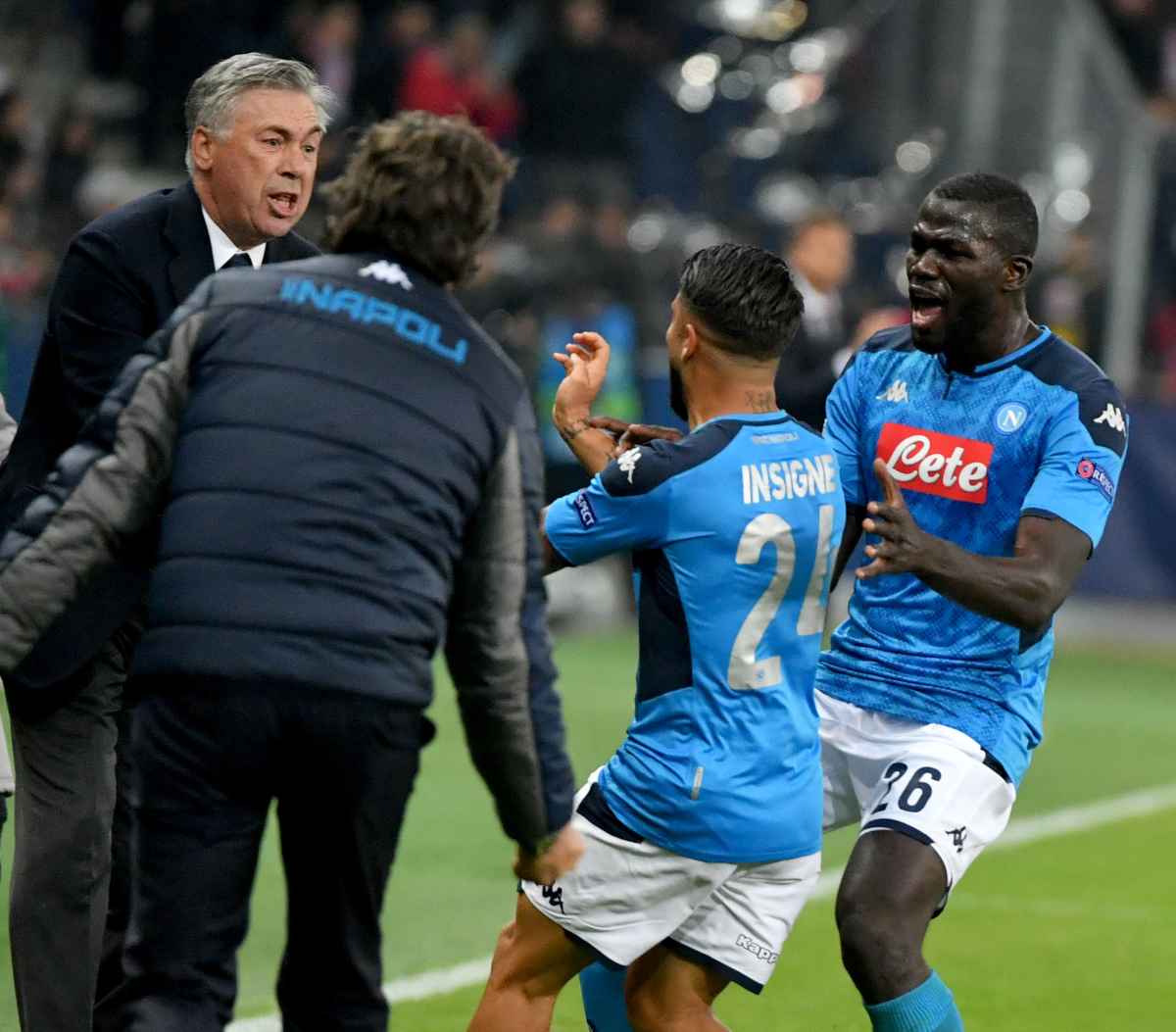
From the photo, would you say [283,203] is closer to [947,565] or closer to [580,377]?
[580,377]

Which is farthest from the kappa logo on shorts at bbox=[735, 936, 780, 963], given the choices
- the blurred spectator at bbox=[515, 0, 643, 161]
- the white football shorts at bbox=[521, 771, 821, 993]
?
the blurred spectator at bbox=[515, 0, 643, 161]

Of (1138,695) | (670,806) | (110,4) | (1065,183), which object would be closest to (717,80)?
(1065,183)

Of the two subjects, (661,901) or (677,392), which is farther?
(677,392)

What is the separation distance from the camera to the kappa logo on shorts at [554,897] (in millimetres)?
4250

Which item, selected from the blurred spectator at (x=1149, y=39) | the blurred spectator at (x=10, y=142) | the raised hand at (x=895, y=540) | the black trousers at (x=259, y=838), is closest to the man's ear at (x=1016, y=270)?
the raised hand at (x=895, y=540)

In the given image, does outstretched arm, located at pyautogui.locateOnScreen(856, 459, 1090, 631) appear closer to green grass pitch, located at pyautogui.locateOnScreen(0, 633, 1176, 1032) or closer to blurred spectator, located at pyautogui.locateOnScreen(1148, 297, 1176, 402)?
green grass pitch, located at pyautogui.locateOnScreen(0, 633, 1176, 1032)

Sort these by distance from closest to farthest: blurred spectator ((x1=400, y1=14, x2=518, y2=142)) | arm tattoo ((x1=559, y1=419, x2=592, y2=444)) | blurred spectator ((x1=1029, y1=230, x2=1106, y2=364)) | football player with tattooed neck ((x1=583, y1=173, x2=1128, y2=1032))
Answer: football player with tattooed neck ((x1=583, y1=173, x2=1128, y2=1032)), arm tattoo ((x1=559, y1=419, x2=592, y2=444)), blurred spectator ((x1=400, y1=14, x2=518, y2=142)), blurred spectator ((x1=1029, y1=230, x2=1106, y2=364))

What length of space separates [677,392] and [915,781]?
1051 mm

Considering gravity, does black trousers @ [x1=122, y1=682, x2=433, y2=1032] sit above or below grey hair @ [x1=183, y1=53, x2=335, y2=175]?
below

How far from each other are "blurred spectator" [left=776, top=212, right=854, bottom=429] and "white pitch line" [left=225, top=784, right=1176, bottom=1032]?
2.00m

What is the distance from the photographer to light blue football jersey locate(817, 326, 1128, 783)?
4859 millimetres

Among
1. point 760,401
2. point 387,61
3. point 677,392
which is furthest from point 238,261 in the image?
point 387,61

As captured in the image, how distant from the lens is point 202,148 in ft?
15.8

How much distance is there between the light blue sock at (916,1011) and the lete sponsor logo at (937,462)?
3.64 ft
